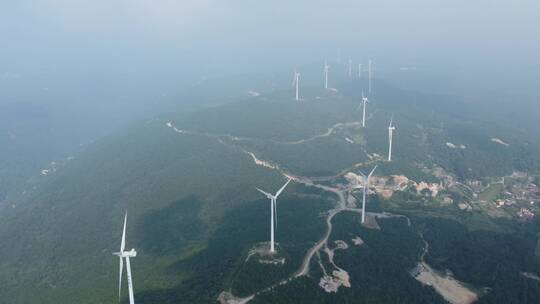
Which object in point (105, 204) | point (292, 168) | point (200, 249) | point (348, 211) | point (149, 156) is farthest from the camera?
point (149, 156)

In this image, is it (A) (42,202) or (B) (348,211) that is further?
(A) (42,202)

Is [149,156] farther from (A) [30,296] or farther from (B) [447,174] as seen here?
(B) [447,174]

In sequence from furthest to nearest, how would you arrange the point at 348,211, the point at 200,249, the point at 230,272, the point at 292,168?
the point at 292,168
the point at 348,211
the point at 200,249
the point at 230,272

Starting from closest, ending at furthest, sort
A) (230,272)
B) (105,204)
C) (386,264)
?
1. (230,272)
2. (386,264)
3. (105,204)

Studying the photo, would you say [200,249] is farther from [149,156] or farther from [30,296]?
[149,156]

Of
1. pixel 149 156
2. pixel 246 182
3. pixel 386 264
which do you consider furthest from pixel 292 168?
pixel 386 264

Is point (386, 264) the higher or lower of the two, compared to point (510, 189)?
higher

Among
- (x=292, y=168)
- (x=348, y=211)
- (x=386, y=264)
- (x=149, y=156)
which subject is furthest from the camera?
(x=149, y=156)

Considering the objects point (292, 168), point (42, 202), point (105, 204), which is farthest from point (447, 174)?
point (42, 202)

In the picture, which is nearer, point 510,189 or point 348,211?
point 348,211
